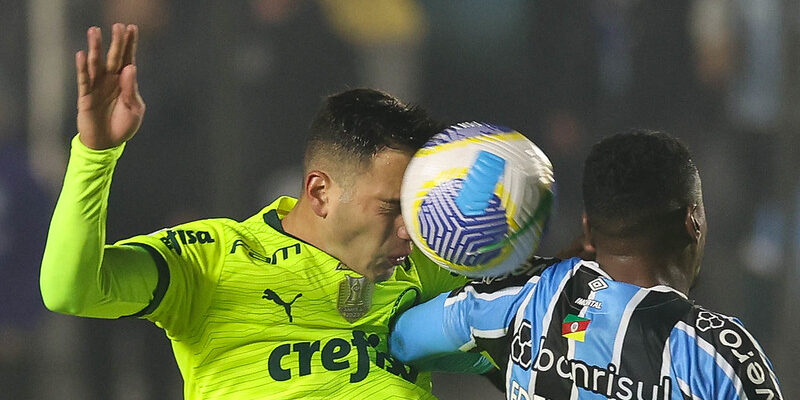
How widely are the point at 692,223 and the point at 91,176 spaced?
983 mm

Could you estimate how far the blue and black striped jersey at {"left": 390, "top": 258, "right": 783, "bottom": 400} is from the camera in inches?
61.1

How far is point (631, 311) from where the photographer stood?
1637 millimetres

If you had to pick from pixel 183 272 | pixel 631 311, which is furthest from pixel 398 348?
pixel 631 311

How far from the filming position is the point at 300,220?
211 cm

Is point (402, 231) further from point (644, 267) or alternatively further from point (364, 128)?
point (644, 267)

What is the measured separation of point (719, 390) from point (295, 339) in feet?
2.68

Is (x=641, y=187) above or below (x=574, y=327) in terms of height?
above

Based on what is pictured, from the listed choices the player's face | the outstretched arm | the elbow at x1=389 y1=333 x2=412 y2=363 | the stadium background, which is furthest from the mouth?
the stadium background

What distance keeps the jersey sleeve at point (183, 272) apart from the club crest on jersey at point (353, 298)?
25cm

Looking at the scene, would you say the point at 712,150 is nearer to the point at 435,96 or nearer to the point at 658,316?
the point at 435,96

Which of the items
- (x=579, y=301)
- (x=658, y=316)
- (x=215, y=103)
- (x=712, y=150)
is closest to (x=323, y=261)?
(x=579, y=301)

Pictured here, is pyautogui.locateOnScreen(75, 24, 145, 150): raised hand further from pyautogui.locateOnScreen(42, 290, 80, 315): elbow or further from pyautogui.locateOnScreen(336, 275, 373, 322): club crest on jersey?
pyautogui.locateOnScreen(336, 275, 373, 322): club crest on jersey

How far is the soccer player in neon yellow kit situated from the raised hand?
3 cm

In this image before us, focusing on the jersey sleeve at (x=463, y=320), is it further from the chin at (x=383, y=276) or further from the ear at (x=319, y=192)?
the ear at (x=319, y=192)
